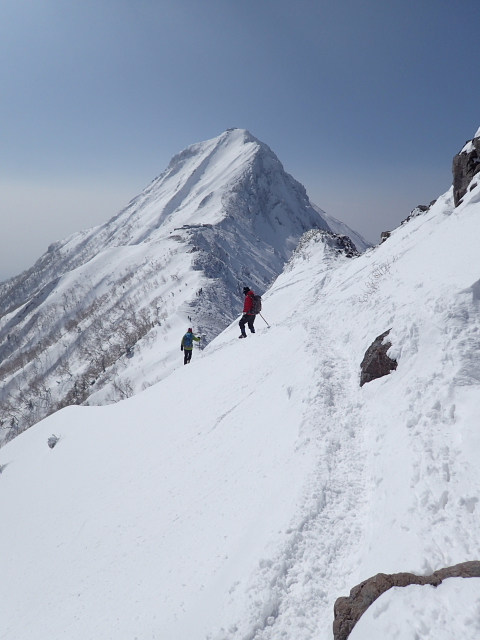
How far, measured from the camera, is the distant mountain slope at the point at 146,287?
35.8 meters

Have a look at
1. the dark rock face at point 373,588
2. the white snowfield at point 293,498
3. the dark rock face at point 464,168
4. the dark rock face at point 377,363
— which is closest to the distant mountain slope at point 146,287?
the white snowfield at point 293,498

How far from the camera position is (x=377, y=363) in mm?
7285

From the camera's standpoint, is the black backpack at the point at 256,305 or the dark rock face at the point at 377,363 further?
the black backpack at the point at 256,305

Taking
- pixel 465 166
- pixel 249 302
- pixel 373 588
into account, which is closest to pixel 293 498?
pixel 373 588

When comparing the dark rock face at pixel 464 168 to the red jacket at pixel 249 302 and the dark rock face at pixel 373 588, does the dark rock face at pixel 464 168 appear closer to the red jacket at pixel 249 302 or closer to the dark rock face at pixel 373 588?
the red jacket at pixel 249 302

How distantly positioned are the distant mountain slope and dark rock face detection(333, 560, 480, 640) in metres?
23.5

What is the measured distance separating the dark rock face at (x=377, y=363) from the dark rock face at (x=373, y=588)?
161 inches

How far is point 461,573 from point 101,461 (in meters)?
11.5

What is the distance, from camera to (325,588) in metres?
4.07

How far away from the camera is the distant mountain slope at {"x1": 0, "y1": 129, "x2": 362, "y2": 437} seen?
3578 centimetres

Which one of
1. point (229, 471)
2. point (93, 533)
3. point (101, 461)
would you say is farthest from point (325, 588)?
point (101, 461)

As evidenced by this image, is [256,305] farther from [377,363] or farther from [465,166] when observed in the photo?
[465,166]

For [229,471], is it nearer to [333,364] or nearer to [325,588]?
[325,588]

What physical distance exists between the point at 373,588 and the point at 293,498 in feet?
6.11
